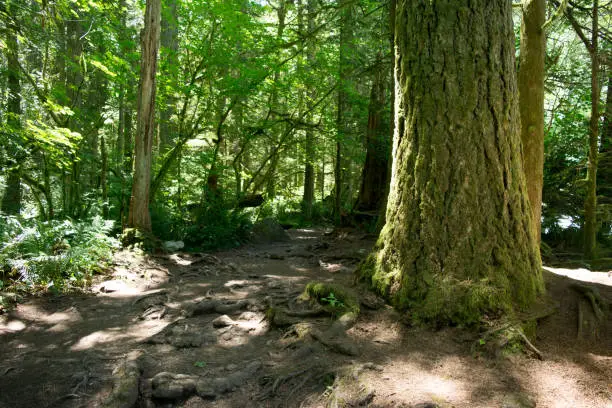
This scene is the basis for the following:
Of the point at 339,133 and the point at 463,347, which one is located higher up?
the point at 339,133

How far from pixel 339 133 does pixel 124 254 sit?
8598 mm

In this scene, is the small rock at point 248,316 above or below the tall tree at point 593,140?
below

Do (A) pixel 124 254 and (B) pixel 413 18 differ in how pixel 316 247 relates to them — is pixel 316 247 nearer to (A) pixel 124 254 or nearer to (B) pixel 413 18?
(A) pixel 124 254

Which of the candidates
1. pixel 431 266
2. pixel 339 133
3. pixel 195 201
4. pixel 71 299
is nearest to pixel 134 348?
pixel 71 299

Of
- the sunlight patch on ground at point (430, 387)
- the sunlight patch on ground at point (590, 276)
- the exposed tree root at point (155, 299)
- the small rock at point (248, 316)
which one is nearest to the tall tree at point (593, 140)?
the sunlight patch on ground at point (590, 276)

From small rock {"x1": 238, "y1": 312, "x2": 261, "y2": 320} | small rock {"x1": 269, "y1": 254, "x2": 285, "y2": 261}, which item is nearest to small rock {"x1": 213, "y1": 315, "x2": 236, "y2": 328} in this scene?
small rock {"x1": 238, "y1": 312, "x2": 261, "y2": 320}

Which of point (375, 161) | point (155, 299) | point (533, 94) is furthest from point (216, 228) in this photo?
point (533, 94)

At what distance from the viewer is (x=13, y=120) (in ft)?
25.7

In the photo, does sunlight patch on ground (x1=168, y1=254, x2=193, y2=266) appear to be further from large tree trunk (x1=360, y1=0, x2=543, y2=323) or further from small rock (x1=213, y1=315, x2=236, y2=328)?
large tree trunk (x1=360, y1=0, x2=543, y2=323)

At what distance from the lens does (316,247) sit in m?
11.1

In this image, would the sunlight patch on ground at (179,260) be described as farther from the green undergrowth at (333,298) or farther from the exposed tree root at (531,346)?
the exposed tree root at (531,346)

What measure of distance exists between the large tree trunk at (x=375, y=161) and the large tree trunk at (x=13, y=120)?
9.81 m

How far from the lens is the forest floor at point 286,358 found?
284cm

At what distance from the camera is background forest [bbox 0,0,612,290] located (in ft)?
24.5
